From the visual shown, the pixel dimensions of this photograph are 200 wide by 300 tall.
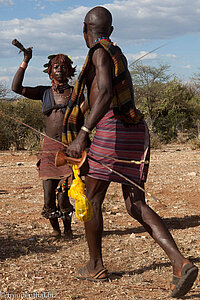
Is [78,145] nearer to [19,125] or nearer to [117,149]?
[117,149]

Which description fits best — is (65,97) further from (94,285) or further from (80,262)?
(94,285)

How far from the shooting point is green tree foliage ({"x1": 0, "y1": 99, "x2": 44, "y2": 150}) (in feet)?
47.9

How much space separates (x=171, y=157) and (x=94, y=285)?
8828 mm

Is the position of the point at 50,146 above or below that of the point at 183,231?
above

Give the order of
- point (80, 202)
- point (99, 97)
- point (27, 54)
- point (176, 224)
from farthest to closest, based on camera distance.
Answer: point (176, 224) → point (27, 54) → point (80, 202) → point (99, 97)

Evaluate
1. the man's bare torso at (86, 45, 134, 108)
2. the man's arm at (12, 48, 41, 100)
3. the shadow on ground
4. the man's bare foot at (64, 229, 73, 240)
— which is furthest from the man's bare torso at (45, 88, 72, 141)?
the man's bare torso at (86, 45, 134, 108)

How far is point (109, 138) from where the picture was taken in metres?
3.23

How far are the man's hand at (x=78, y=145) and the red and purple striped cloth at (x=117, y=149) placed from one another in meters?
0.18

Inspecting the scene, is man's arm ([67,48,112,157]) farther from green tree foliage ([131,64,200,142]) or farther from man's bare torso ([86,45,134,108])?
green tree foliage ([131,64,200,142])

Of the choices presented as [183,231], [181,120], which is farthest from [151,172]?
[181,120]

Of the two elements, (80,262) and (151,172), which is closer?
(80,262)

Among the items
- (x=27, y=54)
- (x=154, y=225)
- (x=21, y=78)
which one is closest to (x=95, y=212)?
(x=154, y=225)

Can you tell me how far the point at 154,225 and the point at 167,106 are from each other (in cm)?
1674

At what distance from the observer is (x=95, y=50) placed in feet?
10.2
